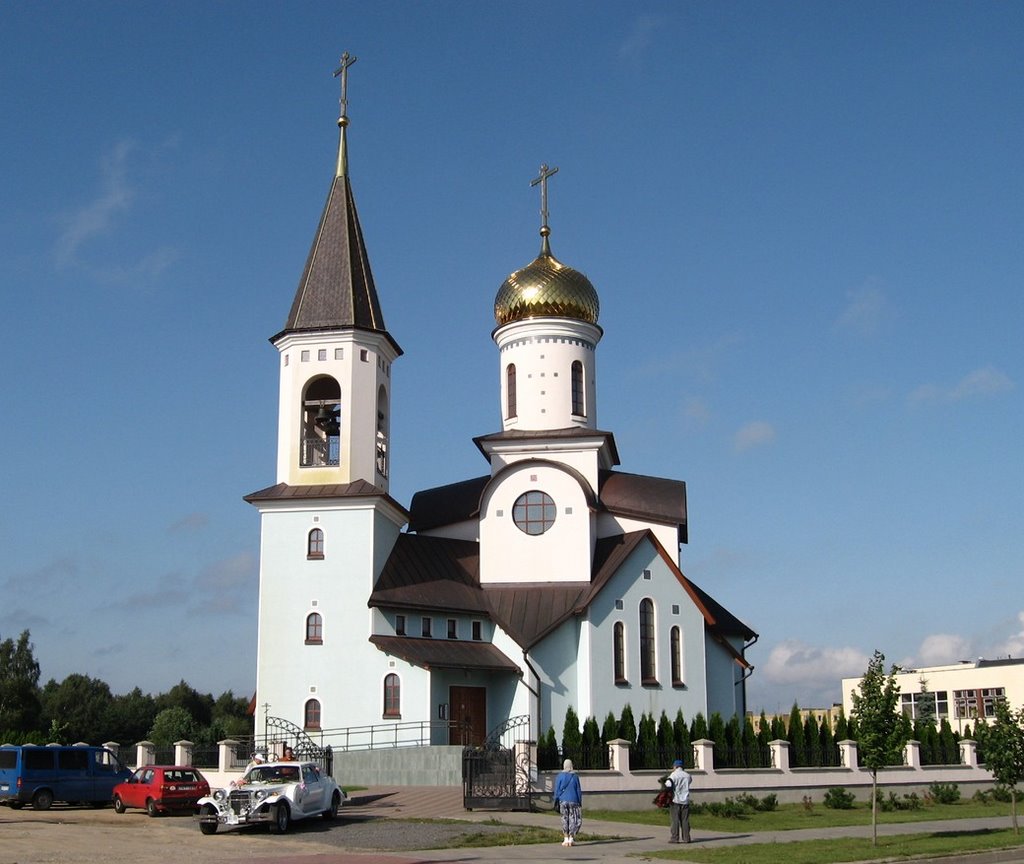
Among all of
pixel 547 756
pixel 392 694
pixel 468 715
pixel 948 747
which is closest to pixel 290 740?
pixel 392 694

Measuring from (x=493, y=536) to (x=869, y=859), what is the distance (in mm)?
16280

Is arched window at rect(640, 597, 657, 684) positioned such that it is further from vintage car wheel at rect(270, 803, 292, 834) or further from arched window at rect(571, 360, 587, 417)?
vintage car wheel at rect(270, 803, 292, 834)

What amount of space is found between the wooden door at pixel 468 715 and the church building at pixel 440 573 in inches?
2.0

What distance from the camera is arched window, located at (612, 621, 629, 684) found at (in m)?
28.6

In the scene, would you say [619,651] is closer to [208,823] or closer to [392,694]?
[392,694]

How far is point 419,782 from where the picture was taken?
77.3ft

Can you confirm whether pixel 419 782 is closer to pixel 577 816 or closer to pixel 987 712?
pixel 577 816

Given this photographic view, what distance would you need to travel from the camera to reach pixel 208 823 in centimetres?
1795

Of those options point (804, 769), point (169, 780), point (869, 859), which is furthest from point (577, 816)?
point (804, 769)

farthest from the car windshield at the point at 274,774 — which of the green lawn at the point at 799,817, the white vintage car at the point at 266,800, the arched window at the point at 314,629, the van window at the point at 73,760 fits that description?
the arched window at the point at 314,629

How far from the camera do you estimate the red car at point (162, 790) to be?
20.8 meters

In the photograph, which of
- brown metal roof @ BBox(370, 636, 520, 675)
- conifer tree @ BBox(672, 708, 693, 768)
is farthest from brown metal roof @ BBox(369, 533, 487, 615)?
conifer tree @ BBox(672, 708, 693, 768)

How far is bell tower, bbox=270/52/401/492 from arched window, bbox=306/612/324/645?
10.6 ft

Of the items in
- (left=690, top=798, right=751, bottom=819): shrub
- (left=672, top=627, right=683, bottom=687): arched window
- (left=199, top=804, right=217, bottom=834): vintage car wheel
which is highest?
(left=672, top=627, right=683, bottom=687): arched window
